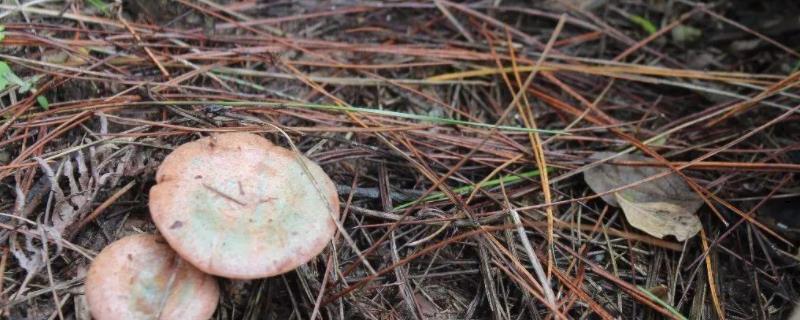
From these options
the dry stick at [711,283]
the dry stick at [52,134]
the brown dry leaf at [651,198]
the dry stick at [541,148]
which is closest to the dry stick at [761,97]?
the brown dry leaf at [651,198]

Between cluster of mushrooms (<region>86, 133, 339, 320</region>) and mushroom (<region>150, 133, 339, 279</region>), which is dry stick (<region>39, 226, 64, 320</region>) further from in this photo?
mushroom (<region>150, 133, 339, 279</region>)

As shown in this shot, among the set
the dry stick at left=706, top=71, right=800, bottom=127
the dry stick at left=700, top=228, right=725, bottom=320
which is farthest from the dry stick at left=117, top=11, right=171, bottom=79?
the dry stick at left=706, top=71, right=800, bottom=127

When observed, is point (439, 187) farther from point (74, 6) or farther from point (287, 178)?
point (74, 6)

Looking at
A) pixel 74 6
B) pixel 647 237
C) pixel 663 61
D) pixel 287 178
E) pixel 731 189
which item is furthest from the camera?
pixel 663 61

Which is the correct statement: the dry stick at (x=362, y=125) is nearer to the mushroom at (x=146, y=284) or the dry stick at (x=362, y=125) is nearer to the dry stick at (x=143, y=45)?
the dry stick at (x=143, y=45)

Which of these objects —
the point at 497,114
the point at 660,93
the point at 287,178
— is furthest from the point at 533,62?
the point at 287,178

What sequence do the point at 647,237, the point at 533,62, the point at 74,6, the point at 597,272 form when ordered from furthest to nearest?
the point at 533,62, the point at 74,6, the point at 647,237, the point at 597,272

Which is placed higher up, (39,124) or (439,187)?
(39,124)
